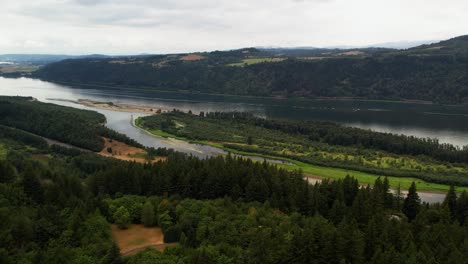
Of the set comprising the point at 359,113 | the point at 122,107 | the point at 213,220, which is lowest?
the point at 359,113

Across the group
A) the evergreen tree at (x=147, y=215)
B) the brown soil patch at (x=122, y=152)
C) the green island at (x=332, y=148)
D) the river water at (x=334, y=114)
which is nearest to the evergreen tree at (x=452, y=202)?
the green island at (x=332, y=148)

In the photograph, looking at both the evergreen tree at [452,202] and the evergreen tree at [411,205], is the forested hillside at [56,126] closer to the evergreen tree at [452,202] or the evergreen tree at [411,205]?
the evergreen tree at [411,205]

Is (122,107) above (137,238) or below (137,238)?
below

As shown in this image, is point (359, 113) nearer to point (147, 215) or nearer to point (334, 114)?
point (334, 114)

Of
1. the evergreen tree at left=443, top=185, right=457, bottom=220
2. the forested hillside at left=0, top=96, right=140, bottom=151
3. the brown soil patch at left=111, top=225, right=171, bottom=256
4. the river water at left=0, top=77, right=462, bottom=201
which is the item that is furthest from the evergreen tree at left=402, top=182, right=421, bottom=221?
the forested hillside at left=0, top=96, right=140, bottom=151

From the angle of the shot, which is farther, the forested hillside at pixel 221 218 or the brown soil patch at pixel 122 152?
the brown soil patch at pixel 122 152

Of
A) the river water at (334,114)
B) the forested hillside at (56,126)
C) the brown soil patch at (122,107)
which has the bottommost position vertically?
the river water at (334,114)

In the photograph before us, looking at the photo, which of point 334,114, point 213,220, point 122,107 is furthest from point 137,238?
point 122,107
